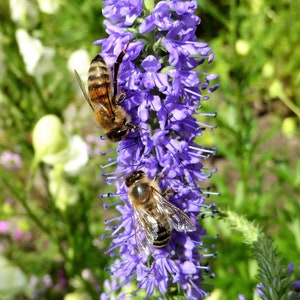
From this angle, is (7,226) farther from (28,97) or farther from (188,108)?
(188,108)

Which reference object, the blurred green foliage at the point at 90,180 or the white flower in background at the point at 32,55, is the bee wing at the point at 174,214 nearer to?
the blurred green foliage at the point at 90,180

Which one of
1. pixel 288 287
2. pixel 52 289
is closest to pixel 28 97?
pixel 52 289

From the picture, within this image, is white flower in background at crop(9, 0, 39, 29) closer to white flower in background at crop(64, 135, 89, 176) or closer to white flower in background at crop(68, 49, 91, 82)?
white flower in background at crop(68, 49, 91, 82)

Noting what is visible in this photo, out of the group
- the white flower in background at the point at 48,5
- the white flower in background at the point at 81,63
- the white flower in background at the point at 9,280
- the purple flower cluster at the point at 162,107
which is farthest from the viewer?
the white flower in background at the point at 48,5

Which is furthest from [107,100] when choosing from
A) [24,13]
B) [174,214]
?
[24,13]

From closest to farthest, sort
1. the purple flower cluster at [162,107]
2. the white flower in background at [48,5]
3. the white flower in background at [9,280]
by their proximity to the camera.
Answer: the purple flower cluster at [162,107]
the white flower in background at [9,280]
the white flower in background at [48,5]

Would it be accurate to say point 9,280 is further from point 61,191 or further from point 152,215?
point 152,215

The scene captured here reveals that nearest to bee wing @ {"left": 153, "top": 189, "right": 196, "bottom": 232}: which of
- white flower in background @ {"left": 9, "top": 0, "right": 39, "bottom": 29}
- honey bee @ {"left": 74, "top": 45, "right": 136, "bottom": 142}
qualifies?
honey bee @ {"left": 74, "top": 45, "right": 136, "bottom": 142}

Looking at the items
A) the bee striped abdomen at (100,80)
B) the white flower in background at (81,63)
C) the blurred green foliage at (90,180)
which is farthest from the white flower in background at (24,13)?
the bee striped abdomen at (100,80)
